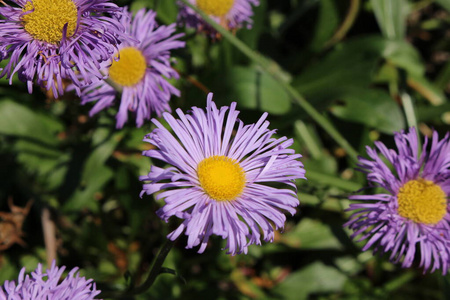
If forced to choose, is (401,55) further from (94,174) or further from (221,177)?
(94,174)

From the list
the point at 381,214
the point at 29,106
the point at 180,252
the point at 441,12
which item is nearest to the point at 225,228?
the point at 381,214

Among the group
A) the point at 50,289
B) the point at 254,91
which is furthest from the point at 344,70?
the point at 50,289

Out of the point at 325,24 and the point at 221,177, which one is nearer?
the point at 221,177

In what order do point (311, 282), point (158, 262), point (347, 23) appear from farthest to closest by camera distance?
1. point (347, 23)
2. point (311, 282)
3. point (158, 262)

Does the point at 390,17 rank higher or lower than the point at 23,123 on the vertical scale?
higher

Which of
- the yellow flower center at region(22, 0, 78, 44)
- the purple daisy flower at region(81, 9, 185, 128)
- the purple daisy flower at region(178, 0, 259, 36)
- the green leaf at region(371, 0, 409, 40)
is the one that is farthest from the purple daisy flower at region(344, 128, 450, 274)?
the green leaf at region(371, 0, 409, 40)

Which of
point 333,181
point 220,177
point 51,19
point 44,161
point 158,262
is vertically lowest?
point 44,161

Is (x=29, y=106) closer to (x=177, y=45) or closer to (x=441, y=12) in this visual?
(x=177, y=45)

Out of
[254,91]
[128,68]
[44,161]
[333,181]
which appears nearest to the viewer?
[128,68]
